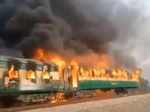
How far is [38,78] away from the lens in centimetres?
2091

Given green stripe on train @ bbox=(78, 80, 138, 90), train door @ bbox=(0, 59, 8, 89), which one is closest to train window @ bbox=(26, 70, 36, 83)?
train door @ bbox=(0, 59, 8, 89)

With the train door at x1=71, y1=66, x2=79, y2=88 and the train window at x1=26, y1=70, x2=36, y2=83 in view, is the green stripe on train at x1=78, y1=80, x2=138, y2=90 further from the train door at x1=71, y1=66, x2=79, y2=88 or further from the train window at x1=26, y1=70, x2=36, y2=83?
the train window at x1=26, y1=70, x2=36, y2=83

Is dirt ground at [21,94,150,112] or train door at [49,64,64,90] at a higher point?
train door at [49,64,64,90]

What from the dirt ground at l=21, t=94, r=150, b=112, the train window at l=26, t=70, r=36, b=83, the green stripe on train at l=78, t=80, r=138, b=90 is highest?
the train window at l=26, t=70, r=36, b=83

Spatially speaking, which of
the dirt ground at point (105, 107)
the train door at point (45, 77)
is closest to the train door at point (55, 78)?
the train door at point (45, 77)

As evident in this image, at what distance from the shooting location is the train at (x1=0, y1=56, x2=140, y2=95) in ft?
60.8

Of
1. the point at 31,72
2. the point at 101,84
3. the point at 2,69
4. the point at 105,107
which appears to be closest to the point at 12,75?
the point at 2,69

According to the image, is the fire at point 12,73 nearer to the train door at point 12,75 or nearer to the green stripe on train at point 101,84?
the train door at point 12,75

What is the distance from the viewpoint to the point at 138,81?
40188 mm

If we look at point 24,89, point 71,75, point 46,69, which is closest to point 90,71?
point 71,75

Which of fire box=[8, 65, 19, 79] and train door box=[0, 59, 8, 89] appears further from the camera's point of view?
fire box=[8, 65, 19, 79]

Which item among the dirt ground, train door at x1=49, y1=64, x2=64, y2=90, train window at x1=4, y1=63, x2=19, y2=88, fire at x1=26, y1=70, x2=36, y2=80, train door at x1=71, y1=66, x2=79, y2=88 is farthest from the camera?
train door at x1=71, y1=66, x2=79, y2=88

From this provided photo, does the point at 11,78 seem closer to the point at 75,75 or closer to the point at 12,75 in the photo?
the point at 12,75

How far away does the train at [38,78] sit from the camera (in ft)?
60.8
